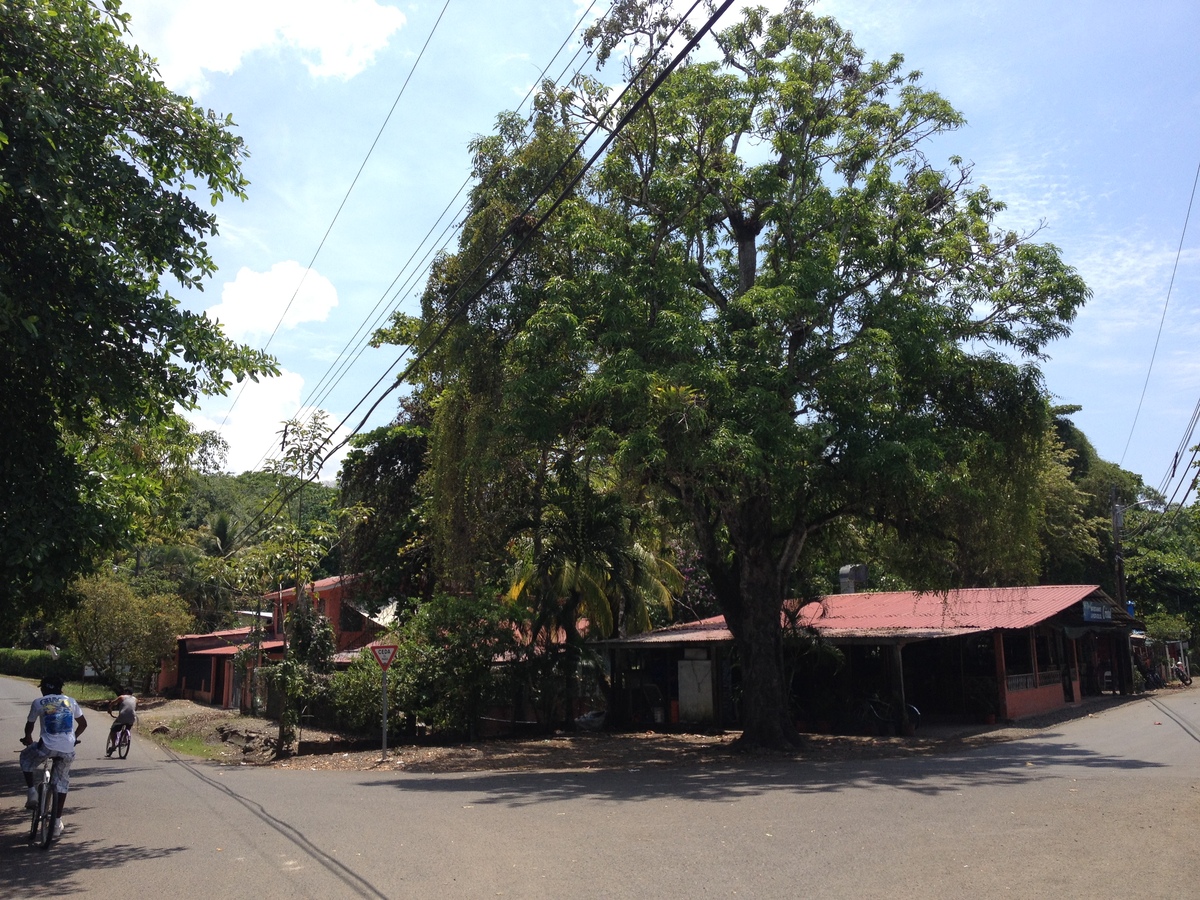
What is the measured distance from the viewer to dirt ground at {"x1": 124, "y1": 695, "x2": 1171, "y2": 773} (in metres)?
18.7

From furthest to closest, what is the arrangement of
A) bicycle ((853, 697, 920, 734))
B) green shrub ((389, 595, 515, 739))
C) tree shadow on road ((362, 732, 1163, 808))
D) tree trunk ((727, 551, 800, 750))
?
bicycle ((853, 697, 920, 734)) → green shrub ((389, 595, 515, 739)) → tree trunk ((727, 551, 800, 750)) → tree shadow on road ((362, 732, 1163, 808))

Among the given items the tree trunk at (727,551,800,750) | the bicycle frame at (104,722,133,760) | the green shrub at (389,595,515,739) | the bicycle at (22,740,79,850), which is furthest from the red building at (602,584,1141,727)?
the bicycle at (22,740,79,850)

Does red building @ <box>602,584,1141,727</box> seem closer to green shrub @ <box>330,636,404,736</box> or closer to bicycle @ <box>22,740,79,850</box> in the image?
green shrub @ <box>330,636,404,736</box>

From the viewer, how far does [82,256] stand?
980 centimetres

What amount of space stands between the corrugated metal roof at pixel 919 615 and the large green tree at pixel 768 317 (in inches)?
177

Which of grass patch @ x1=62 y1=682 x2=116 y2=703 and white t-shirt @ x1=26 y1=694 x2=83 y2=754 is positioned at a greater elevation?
white t-shirt @ x1=26 y1=694 x2=83 y2=754

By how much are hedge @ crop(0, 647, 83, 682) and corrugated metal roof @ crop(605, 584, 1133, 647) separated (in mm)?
42700

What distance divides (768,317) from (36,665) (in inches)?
2578

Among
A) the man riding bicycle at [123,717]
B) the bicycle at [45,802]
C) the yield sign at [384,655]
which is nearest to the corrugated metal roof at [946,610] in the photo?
the yield sign at [384,655]

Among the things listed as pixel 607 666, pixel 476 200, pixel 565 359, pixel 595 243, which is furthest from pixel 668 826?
pixel 607 666

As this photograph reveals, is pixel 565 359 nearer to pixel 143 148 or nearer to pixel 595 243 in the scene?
pixel 595 243

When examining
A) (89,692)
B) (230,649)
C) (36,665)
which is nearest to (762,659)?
(230,649)

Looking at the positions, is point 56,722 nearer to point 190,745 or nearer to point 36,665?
point 190,745

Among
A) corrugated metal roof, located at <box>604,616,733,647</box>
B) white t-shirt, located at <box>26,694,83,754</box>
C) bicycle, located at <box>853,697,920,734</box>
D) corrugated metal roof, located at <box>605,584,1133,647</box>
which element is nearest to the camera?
white t-shirt, located at <box>26,694,83,754</box>
